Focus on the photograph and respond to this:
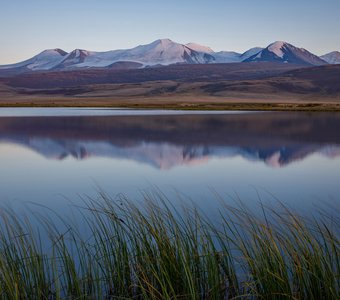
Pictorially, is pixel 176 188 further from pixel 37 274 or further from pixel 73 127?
pixel 73 127

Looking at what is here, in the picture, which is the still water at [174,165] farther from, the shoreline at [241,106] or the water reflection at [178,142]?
the shoreline at [241,106]

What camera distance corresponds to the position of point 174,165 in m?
15.5

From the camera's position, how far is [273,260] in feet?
14.8

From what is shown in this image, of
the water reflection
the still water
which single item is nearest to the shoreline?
the water reflection

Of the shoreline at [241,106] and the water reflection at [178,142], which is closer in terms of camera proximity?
the water reflection at [178,142]

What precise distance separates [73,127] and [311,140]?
13.5 m

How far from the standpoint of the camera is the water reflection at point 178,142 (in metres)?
17.6

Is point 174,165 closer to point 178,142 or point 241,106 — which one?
point 178,142

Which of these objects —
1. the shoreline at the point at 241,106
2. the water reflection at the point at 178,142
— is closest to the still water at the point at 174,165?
the water reflection at the point at 178,142

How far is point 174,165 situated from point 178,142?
6434 mm

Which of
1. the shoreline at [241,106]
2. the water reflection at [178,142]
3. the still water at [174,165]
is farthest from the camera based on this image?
the shoreline at [241,106]

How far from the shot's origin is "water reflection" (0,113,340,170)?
1762 centimetres

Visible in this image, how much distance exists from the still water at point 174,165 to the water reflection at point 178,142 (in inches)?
1.4

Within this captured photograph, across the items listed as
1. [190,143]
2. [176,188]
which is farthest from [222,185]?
[190,143]
